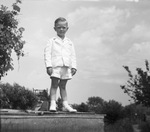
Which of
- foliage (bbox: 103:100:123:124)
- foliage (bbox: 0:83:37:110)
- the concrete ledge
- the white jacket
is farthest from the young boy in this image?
foliage (bbox: 0:83:37:110)

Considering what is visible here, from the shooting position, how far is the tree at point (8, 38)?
11156 mm

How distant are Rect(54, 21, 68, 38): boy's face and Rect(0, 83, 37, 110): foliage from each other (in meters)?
24.8

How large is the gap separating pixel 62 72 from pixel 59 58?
39cm

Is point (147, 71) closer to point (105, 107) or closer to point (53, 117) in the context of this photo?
point (105, 107)

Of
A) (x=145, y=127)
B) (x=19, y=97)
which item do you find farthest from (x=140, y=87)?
(x=19, y=97)

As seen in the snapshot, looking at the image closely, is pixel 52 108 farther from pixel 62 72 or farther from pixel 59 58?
pixel 59 58

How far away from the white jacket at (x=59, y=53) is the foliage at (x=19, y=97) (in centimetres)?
2468

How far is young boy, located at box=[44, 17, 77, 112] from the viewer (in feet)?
24.1

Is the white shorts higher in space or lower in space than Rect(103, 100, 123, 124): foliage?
higher

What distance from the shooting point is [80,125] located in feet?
23.1

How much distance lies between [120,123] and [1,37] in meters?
12.4

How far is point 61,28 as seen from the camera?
7.73 metres

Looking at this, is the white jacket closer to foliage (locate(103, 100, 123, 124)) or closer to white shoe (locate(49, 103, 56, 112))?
white shoe (locate(49, 103, 56, 112))

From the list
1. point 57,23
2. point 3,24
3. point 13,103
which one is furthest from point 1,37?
point 13,103
